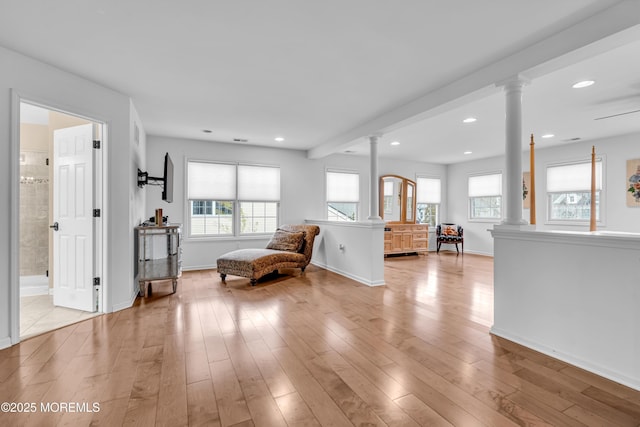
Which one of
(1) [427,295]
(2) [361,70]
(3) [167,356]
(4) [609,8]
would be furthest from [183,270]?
(4) [609,8]

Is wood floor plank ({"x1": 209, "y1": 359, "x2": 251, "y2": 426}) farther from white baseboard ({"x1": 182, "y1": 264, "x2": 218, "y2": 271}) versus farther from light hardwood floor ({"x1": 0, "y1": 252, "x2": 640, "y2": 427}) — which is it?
white baseboard ({"x1": 182, "y1": 264, "x2": 218, "y2": 271})

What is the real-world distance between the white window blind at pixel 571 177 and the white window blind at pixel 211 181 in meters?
6.89

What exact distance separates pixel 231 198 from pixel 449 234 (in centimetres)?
588

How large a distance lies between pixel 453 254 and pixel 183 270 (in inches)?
263

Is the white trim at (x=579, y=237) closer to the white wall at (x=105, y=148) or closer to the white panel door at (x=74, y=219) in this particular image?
the white wall at (x=105, y=148)

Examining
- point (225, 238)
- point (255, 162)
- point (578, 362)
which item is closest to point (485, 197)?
point (255, 162)

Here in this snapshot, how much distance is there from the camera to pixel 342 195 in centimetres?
736

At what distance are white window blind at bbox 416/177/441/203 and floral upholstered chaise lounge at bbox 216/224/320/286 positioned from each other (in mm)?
4341

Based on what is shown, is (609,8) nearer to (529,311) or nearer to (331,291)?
(529,311)

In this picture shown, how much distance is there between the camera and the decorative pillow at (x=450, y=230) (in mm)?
8152

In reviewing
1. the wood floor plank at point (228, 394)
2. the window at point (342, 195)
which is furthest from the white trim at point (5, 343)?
the window at point (342, 195)

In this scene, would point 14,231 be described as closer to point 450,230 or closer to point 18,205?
point 18,205

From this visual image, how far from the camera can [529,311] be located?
8.34ft

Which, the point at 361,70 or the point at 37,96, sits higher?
the point at 361,70
